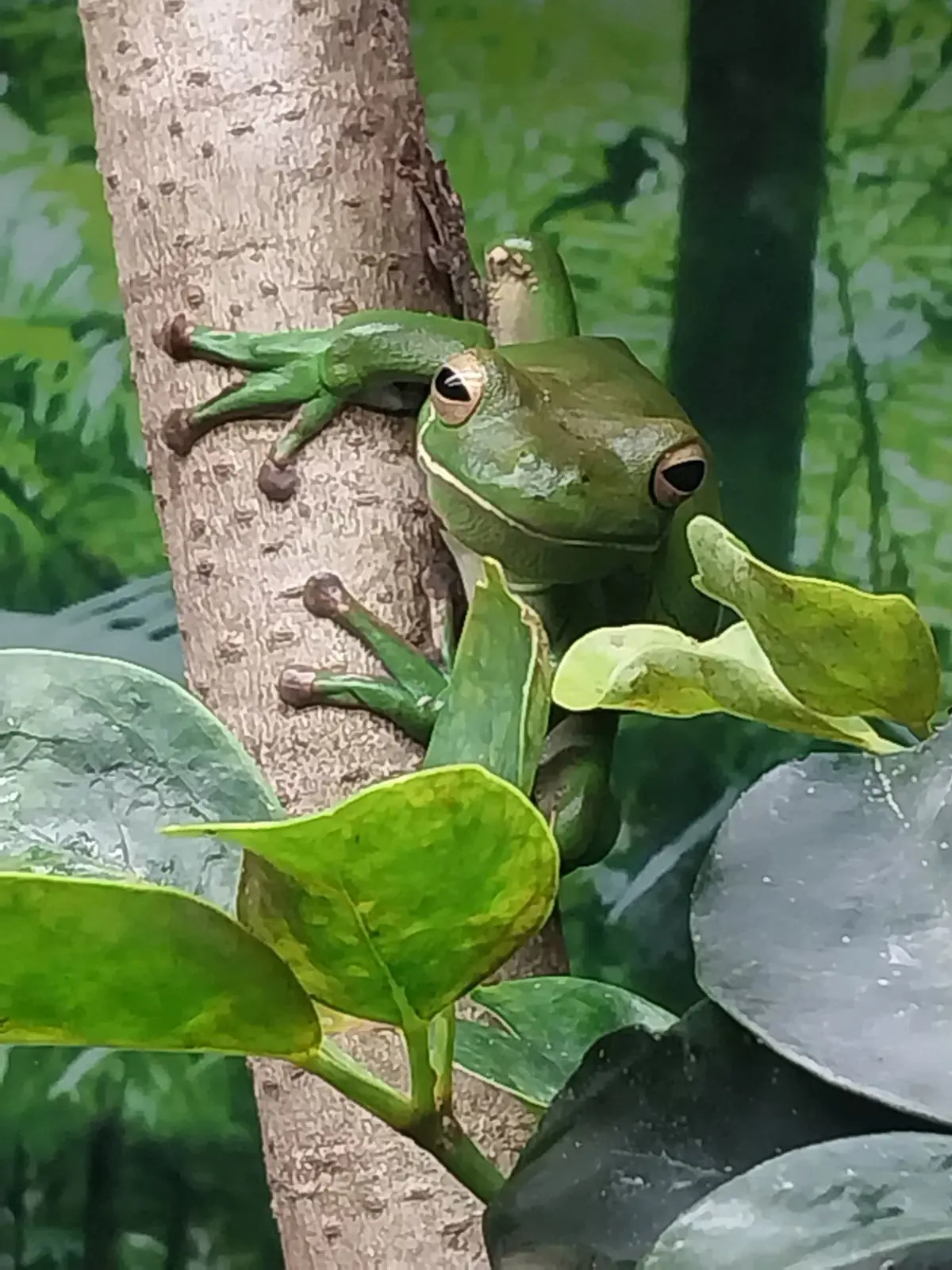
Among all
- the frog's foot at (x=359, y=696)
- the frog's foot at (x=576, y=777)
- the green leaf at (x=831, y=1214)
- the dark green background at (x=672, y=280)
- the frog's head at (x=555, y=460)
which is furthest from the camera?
the dark green background at (x=672, y=280)

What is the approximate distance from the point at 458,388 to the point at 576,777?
0.29m

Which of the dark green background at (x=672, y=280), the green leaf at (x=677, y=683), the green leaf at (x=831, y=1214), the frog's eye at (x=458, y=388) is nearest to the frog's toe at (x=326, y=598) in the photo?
the frog's eye at (x=458, y=388)

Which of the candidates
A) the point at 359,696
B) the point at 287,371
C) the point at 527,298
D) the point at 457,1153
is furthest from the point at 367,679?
the point at 527,298

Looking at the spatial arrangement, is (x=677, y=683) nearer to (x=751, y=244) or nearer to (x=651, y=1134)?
(x=651, y=1134)

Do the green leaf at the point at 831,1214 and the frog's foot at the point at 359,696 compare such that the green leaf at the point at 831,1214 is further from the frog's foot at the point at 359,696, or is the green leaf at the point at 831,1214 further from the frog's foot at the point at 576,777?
the frog's foot at the point at 576,777

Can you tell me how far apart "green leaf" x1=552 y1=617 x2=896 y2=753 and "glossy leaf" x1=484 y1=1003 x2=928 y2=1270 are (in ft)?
0.22

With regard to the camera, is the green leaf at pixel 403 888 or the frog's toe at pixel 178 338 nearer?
the green leaf at pixel 403 888

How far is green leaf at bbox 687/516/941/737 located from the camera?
0.27 m

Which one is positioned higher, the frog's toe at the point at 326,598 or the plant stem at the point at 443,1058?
the plant stem at the point at 443,1058

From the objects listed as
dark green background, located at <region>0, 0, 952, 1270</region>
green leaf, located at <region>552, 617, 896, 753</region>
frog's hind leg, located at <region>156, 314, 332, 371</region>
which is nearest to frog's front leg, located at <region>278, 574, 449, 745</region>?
frog's hind leg, located at <region>156, 314, 332, 371</region>

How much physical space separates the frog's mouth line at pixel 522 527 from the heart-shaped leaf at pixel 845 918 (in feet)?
1.26

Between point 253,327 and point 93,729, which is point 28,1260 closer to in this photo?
point 253,327

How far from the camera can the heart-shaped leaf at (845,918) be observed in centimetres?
23

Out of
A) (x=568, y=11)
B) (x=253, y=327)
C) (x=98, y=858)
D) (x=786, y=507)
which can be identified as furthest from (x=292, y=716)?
(x=568, y=11)
